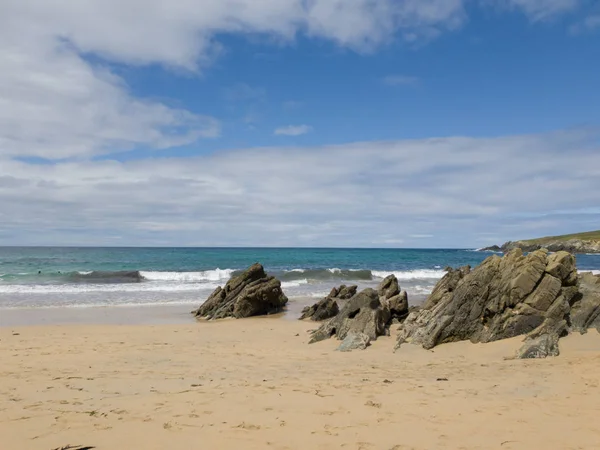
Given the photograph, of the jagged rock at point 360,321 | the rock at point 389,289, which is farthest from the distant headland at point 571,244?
the jagged rock at point 360,321

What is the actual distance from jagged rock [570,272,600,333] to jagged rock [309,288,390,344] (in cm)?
560

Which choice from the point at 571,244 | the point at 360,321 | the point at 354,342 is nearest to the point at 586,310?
the point at 360,321

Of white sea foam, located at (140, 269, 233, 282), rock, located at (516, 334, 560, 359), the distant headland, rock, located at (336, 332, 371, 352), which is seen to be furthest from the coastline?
the distant headland

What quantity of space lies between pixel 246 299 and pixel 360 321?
26.0 ft

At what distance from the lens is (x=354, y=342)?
43.1ft

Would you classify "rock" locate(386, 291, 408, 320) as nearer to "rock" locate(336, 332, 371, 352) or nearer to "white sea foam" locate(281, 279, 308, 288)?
"rock" locate(336, 332, 371, 352)

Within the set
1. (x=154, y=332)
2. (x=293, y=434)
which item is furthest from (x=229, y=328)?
(x=293, y=434)

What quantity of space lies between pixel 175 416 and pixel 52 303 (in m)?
21.0

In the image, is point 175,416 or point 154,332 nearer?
point 175,416

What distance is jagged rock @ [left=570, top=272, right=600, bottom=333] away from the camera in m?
12.8

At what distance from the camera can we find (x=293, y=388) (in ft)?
27.7

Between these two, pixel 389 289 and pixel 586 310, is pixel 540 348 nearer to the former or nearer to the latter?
pixel 586 310

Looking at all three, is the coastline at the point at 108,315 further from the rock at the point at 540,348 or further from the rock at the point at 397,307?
the rock at the point at 540,348

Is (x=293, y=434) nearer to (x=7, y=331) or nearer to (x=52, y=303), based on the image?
(x=7, y=331)
